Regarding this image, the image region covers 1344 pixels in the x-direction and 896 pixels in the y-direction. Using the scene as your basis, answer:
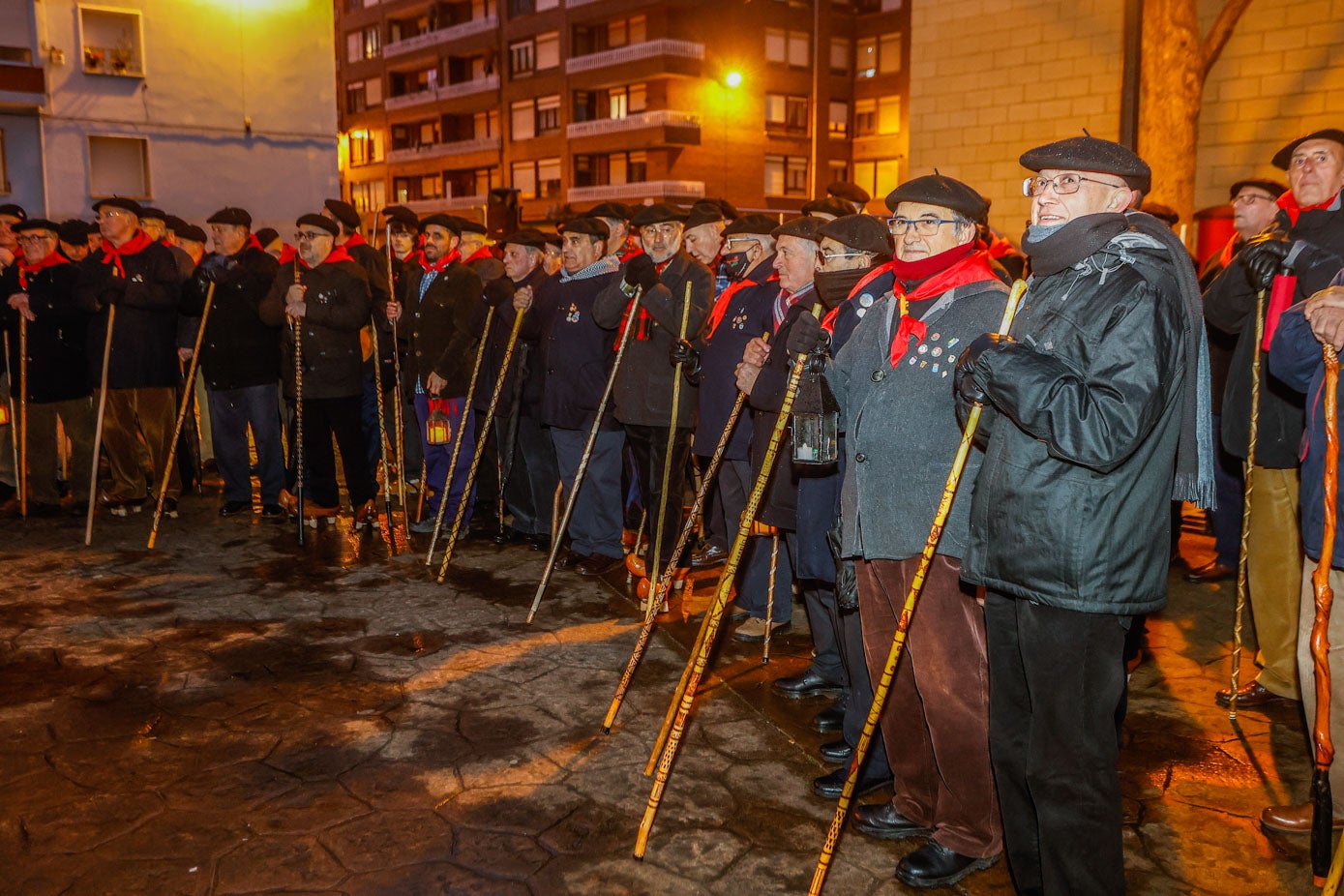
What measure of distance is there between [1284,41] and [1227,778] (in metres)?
8.65

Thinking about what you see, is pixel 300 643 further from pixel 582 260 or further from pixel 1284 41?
pixel 1284 41

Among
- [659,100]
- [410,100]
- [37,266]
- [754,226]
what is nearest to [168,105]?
[37,266]

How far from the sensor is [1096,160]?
3.03 metres

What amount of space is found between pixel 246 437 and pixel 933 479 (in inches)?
286

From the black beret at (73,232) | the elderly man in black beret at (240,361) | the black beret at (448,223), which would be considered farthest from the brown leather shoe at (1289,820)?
the black beret at (73,232)

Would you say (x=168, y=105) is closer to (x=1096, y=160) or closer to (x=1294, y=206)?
(x=1294, y=206)

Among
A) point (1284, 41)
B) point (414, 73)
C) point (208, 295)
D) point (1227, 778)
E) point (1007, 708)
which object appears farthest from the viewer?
point (414, 73)

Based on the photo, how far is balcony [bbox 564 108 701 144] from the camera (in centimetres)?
4097

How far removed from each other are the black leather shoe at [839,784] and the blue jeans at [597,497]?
11.3 feet

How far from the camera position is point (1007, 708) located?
331 centimetres

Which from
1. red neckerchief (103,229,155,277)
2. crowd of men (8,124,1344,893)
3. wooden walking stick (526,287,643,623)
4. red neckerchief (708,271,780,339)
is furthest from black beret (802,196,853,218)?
red neckerchief (103,229,155,277)

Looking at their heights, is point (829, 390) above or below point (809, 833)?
above

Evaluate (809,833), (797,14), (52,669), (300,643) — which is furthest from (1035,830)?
(797,14)

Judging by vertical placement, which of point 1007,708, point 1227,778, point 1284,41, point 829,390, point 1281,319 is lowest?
point 1227,778
